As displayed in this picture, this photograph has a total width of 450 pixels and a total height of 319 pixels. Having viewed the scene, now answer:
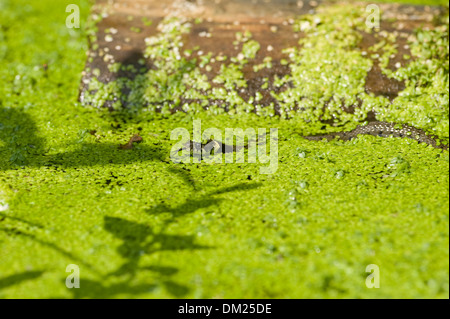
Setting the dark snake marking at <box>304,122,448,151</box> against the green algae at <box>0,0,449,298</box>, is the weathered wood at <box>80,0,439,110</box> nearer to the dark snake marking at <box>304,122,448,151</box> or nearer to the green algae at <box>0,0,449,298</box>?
the dark snake marking at <box>304,122,448,151</box>

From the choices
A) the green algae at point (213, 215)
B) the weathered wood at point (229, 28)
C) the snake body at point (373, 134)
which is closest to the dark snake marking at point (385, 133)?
the snake body at point (373, 134)

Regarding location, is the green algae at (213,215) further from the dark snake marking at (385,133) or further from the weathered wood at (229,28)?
the weathered wood at (229,28)

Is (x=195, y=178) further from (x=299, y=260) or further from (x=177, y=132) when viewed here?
(x=299, y=260)

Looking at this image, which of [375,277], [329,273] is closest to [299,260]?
[329,273]

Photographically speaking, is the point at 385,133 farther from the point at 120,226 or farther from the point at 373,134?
the point at 120,226

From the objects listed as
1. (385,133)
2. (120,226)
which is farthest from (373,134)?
(120,226)

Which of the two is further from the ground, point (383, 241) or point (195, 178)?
point (195, 178)

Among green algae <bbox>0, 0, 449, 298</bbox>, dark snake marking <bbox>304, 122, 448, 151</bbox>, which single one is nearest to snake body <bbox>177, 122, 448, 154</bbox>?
dark snake marking <bbox>304, 122, 448, 151</bbox>
